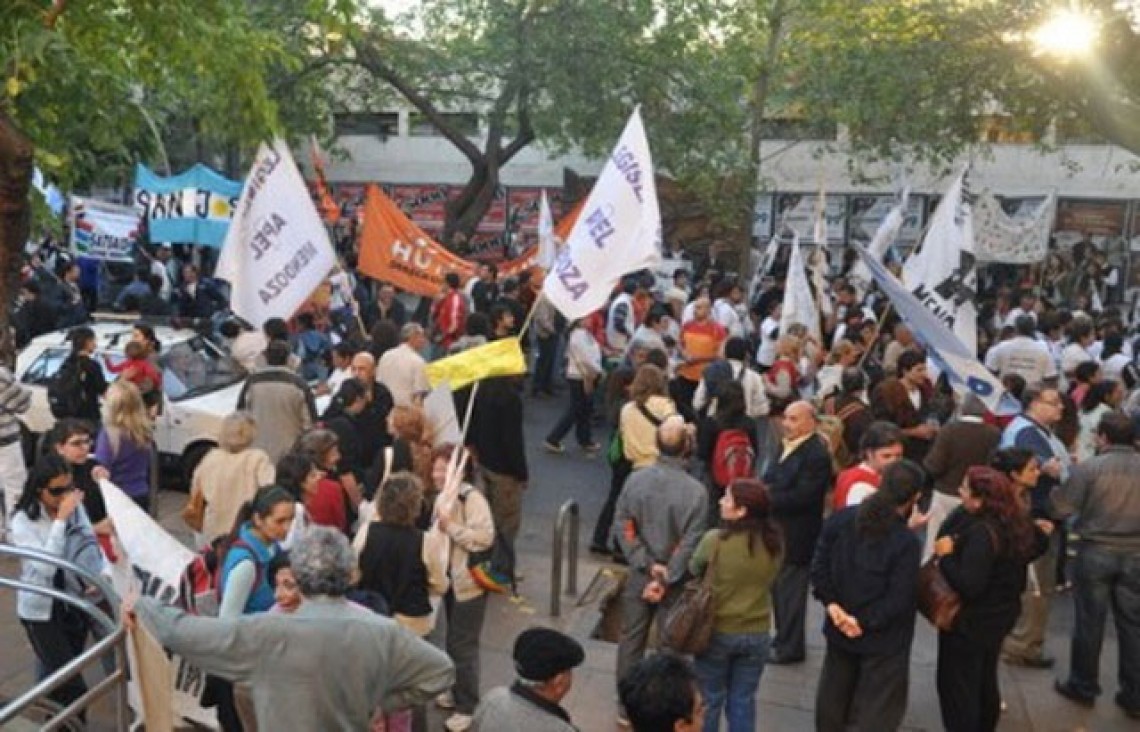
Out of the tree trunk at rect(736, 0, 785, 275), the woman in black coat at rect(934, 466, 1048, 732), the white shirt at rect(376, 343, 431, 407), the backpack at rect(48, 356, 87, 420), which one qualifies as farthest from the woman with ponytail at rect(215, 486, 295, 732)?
the tree trunk at rect(736, 0, 785, 275)

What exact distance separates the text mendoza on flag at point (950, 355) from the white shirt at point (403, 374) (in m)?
3.76

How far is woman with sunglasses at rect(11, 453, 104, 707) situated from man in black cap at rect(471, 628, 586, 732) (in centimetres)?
271

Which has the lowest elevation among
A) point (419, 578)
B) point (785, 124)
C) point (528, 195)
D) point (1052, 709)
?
point (1052, 709)

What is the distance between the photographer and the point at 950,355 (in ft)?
28.3

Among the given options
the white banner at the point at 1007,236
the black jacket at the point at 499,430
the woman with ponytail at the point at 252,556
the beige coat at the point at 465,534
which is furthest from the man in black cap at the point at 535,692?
the white banner at the point at 1007,236

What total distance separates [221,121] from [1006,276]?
18.9 meters

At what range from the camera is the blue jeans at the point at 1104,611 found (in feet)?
23.0

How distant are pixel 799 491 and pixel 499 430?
234 centimetres

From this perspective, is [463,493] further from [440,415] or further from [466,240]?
[466,240]

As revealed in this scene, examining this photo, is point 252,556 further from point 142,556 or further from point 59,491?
point 59,491

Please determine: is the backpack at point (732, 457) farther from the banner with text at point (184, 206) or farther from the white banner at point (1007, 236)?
the white banner at point (1007, 236)

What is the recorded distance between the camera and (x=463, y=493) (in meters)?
6.24

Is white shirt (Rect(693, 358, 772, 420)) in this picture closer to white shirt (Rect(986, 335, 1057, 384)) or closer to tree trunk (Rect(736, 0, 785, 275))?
white shirt (Rect(986, 335, 1057, 384))

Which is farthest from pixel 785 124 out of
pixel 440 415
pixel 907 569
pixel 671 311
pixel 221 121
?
pixel 907 569
